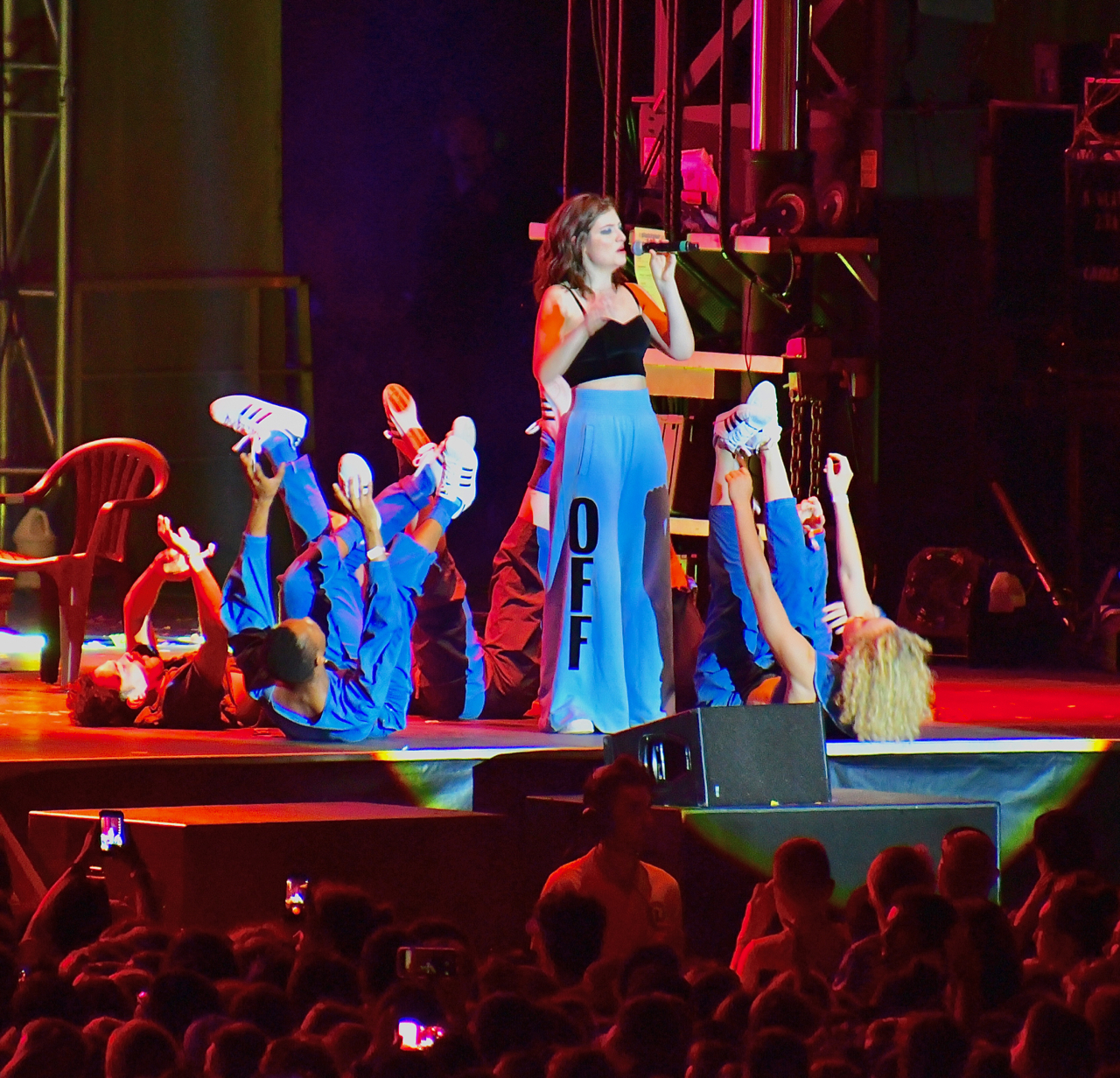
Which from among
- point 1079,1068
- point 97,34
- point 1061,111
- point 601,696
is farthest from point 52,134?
point 1079,1068

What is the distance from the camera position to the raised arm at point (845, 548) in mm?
5668

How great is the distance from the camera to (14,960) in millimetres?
2748

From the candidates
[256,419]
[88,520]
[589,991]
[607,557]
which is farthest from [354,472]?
[589,991]

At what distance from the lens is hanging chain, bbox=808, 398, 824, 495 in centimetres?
809

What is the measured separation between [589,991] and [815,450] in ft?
17.5

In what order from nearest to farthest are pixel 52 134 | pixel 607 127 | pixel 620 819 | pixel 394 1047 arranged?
pixel 394 1047, pixel 620 819, pixel 607 127, pixel 52 134

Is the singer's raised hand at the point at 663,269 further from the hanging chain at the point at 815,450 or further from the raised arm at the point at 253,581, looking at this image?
the hanging chain at the point at 815,450

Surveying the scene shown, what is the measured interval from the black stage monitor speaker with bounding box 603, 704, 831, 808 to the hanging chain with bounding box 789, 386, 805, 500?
3.67m

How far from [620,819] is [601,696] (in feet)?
5.35

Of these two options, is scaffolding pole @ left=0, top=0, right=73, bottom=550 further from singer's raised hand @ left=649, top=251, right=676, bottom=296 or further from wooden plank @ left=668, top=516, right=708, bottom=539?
singer's raised hand @ left=649, top=251, right=676, bottom=296

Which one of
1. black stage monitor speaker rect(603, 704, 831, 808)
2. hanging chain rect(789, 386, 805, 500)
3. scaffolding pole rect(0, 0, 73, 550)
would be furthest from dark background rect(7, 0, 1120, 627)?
black stage monitor speaker rect(603, 704, 831, 808)

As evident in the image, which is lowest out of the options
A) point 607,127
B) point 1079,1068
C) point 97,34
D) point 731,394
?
point 1079,1068

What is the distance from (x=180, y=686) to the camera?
18.6 feet

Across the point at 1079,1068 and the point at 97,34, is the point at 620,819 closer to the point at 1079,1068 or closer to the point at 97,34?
the point at 1079,1068
